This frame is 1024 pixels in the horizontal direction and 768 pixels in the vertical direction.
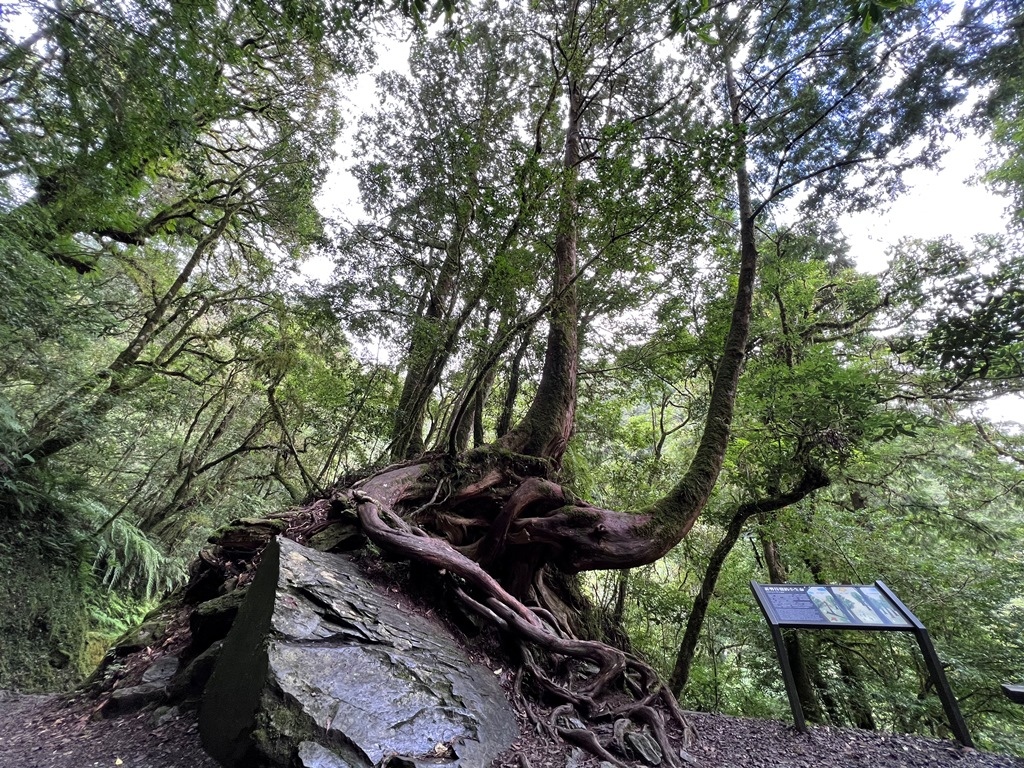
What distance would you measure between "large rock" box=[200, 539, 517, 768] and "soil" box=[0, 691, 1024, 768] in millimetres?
185

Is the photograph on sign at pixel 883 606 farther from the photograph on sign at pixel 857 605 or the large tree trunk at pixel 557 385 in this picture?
the large tree trunk at pixel 557 385

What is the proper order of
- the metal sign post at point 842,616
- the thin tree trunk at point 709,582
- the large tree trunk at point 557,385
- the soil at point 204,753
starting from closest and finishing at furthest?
the soil at point 204,753, the metal sign post at point 842,616, the large tree trunk at point 557,385, the thin tree trunk at point 709,582

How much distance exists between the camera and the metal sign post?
3424 mm

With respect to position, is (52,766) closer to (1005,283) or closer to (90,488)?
(90,488)

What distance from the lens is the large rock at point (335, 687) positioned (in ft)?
5.83

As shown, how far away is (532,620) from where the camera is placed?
11.2 ft

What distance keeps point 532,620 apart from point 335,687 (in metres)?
1.79

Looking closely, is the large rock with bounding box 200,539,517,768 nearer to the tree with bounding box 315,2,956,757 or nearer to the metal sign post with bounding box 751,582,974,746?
the tree with bounding box 315,2,956,757

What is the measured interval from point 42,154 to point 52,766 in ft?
16.4

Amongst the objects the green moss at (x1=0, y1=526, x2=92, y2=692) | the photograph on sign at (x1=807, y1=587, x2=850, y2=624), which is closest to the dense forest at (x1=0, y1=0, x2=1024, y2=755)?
the green moss at (x1=0, y1=526, x2=92, y2=692)

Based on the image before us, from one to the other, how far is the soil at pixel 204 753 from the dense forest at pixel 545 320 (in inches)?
33.5

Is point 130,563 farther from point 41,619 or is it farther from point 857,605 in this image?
point 857,605

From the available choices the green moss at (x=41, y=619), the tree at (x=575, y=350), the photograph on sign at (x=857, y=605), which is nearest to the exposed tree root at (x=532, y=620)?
the tree at (x=575, y=350)

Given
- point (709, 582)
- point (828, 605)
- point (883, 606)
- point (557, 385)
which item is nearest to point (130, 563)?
point (557, 385)
